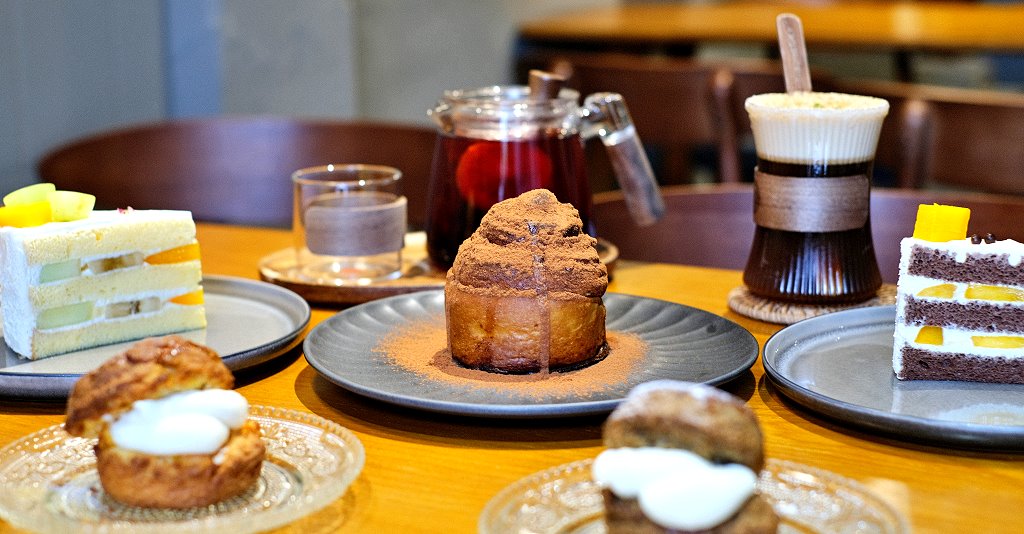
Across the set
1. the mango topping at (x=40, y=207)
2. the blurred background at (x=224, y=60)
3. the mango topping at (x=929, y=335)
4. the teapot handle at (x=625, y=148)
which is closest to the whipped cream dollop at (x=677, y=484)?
the mango topping at (x=929, y=335)

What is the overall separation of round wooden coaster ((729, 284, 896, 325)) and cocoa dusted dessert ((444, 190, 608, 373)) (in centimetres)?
31

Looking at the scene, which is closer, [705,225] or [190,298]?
[190,298]

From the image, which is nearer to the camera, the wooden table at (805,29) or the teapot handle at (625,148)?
the teapot handle at (625,148)

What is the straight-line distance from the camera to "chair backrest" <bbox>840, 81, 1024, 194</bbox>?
2.12m

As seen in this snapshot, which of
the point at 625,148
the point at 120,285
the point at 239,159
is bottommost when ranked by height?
the point at 239,159

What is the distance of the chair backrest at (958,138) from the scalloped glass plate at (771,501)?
1.53 m

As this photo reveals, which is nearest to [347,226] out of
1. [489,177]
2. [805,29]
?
[489,177]

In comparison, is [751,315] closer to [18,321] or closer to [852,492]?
[852,492]

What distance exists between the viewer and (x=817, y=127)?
50.6 inches

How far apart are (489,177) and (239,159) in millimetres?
1312

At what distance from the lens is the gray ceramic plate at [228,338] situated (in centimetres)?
104

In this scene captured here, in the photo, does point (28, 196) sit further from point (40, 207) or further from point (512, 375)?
point (512, 375)

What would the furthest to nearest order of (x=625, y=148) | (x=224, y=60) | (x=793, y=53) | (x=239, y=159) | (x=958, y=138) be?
(x=224, y=60) → (x=239, y=159) → (x=958, y=138) → (x=625, y=148) → (x=793, y=53)

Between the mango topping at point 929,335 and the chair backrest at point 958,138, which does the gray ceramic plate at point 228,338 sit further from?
the chair backrest at point 958,138
